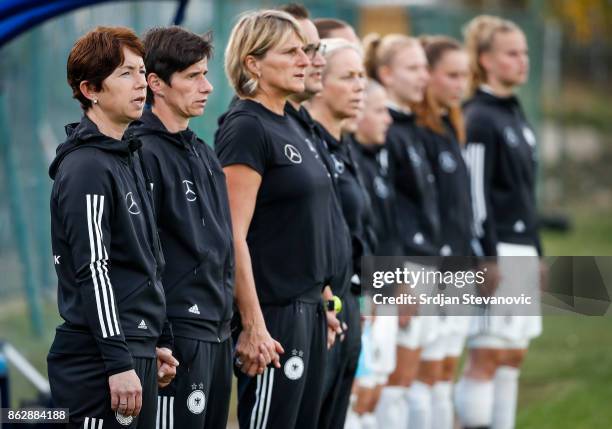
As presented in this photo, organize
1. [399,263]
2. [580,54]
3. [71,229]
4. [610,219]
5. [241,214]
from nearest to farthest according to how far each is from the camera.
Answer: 1. [71,229]
2. [241,214]
3. [399,263]
4. [610,219]
5. [580,54]

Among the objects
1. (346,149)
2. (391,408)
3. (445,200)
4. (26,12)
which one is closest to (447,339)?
(391,408)

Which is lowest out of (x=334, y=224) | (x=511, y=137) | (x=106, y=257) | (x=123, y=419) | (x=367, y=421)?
(x=123, y=419)

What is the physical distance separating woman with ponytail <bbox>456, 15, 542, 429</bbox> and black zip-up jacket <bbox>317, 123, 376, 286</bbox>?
174 centimetres

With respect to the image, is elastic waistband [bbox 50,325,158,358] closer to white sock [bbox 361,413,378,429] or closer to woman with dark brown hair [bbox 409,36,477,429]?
white sock [bbox 361,413,378,429]

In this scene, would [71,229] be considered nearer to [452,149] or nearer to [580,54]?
[452,149]

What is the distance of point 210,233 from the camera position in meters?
5.02

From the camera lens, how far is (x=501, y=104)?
338 inches

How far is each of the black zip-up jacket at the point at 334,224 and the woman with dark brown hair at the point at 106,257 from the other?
129 cm

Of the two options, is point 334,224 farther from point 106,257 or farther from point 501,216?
point 501,216

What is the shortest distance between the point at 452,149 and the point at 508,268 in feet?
2.61

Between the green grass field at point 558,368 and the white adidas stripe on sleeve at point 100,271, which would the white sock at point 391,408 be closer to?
the green grass field at point 558,368

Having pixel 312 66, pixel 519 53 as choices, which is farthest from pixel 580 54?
pixel 312 66

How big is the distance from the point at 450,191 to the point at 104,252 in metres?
3.93

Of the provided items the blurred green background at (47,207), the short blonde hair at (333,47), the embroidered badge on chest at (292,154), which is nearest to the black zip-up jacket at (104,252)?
the embroidered badge on chest at (292,154)
